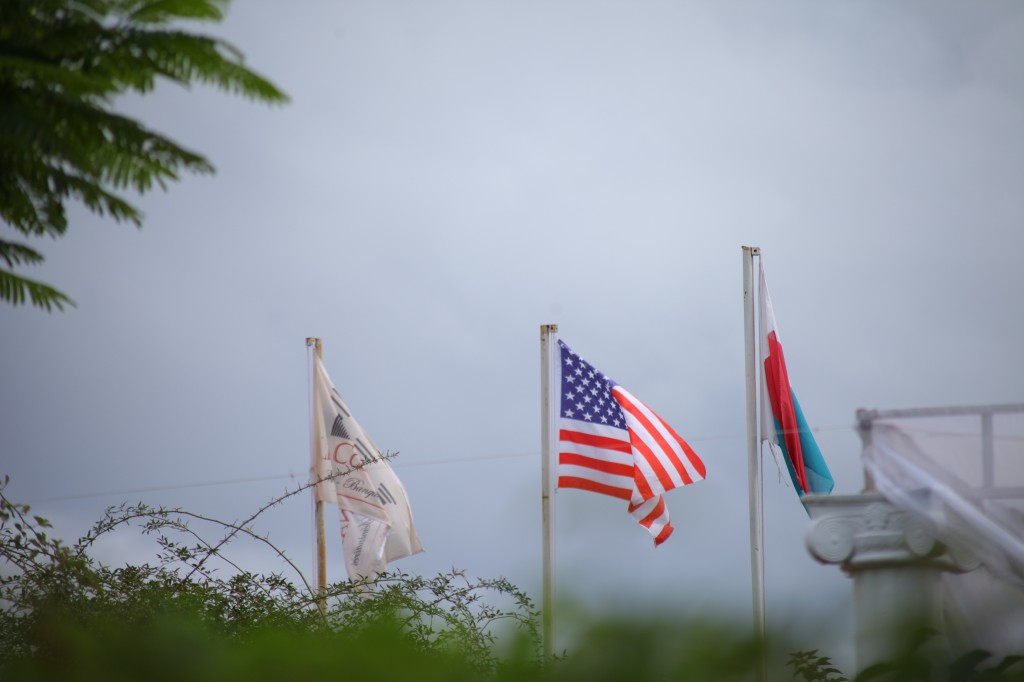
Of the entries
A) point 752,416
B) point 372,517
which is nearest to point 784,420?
point 752,416

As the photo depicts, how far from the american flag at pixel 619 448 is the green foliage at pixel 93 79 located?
747 cm

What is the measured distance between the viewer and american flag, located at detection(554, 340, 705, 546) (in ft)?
33.9

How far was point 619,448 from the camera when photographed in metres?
10.5

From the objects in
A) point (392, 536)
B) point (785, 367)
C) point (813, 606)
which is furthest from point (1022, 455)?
point (392, 536)

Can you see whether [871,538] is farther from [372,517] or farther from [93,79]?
[372,517]

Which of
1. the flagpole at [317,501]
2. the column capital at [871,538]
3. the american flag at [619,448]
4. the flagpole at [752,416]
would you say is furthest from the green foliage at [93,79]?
the flagpole at [317,501]

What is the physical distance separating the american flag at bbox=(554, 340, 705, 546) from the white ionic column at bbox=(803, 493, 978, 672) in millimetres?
8480

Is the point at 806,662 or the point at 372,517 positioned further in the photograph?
the point at 372,517

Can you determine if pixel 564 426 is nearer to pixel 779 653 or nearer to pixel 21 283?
pixel 21 283

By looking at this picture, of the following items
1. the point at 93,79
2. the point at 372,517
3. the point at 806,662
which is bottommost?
the point at 372,517

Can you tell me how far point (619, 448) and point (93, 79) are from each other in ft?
26.6

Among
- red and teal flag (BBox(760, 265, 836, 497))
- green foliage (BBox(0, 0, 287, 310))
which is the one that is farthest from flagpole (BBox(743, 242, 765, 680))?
green foliage (BBox(0, 0, 287, 310))

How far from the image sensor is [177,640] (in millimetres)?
881

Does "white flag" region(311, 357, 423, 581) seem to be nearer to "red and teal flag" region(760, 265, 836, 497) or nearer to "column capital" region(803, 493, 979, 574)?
"red and teal flag" region(760, 265, 836, 497)
